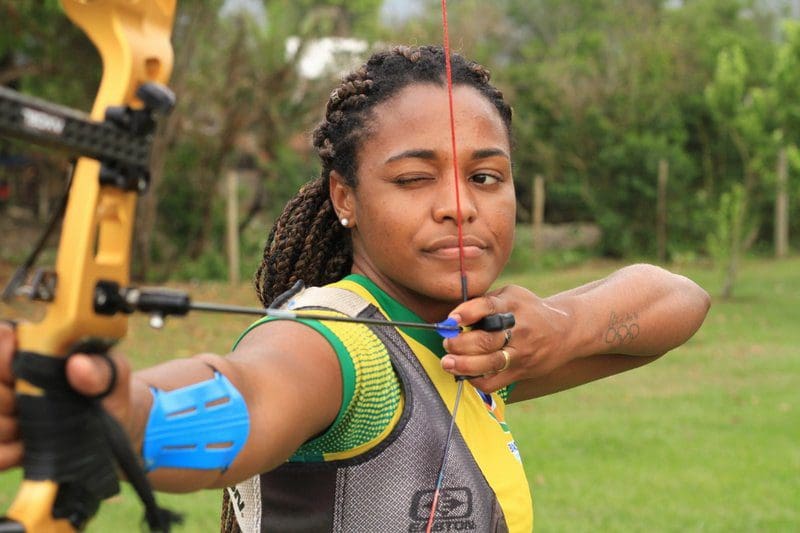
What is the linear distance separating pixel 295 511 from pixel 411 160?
710 mm

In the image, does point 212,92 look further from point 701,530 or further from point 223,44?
point 701,530

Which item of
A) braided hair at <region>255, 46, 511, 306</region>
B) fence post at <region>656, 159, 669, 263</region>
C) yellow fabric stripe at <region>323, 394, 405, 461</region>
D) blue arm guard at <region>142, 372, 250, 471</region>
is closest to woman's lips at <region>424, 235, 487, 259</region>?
braided hair at <region>255, 46, 511, 306</region>

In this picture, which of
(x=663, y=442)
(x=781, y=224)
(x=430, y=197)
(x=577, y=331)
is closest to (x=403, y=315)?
(x=430, y=197)

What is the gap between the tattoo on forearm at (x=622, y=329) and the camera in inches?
107

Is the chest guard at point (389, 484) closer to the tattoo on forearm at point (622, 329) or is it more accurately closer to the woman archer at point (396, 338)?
the woman archer at point (396, 338)

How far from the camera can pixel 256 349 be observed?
1755 millimetres

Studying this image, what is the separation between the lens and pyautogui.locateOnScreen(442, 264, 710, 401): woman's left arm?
7.06 feet

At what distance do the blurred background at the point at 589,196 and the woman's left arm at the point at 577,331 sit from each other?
9.68ft

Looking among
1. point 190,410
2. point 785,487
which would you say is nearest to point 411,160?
point 190,410

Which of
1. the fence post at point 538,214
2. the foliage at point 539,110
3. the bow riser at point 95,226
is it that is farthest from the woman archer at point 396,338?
the fence post at point 538,214

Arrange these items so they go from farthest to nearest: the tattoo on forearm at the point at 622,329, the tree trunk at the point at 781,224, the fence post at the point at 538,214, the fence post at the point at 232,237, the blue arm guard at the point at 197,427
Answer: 1. the tree trunk at the point at 781,224
2. the fence post at the point at 538,214
3. the fence post at the point at 232,237
4. the tattoo on forearm at the point at 622,329
5. the blue arm guard at the point at 197,427

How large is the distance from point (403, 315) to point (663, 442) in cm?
609

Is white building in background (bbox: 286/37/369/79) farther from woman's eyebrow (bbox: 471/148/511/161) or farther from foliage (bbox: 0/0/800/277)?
woman's eyebrow (bbox: 471/148/511/161)

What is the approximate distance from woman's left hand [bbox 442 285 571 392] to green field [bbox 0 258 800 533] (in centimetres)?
189
